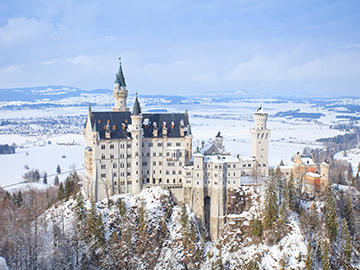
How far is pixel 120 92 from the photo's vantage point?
301ft

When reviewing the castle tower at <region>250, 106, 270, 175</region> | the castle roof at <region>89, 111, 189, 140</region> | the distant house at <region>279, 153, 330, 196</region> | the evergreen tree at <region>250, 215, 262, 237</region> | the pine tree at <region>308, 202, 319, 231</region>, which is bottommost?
the evergreen tree at <region>250, 215, 262, 237</region>

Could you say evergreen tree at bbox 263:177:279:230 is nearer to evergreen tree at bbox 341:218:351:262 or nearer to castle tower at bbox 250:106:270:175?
evergreen tree at bbox 341:218:351:262

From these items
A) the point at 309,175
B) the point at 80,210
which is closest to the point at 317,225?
the point at 309,175

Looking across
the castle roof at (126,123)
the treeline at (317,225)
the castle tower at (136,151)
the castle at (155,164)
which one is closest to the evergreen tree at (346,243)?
the treeline at (317,225)

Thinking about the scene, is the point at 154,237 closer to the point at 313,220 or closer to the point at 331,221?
the point at 313,220

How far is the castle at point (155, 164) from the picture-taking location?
8194 cm

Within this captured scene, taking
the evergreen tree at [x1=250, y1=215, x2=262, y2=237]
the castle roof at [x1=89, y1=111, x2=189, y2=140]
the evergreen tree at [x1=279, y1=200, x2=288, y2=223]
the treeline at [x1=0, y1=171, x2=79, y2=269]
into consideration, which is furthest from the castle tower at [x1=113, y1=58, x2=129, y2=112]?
the evergreen tree at [x1=279, y1=200, x2=288, y2=223]

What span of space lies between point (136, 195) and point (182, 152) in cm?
1523

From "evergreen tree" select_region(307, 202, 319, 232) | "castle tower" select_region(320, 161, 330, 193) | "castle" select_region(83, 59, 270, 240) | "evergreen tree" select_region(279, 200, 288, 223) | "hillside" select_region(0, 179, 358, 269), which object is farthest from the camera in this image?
"castle tower" select_region(320, 161, 330, 193)

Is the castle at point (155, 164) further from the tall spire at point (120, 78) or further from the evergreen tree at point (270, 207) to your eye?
the evergreen tree at point (270, 207)

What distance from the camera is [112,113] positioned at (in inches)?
3349

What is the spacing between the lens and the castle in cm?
8194

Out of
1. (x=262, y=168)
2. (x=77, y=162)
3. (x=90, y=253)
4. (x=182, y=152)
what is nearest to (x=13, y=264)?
(x=90, y=253)

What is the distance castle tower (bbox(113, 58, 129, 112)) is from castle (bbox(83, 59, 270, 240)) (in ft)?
16.4
